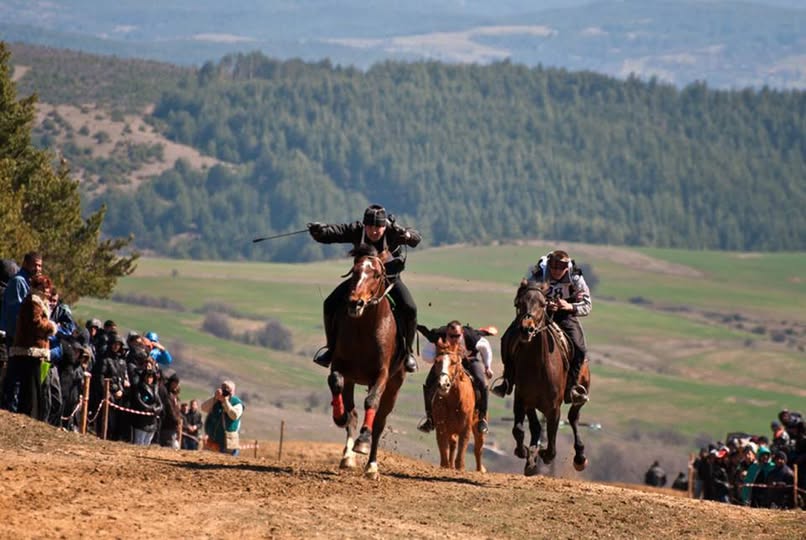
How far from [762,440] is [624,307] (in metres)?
163

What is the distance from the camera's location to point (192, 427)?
30.2 m

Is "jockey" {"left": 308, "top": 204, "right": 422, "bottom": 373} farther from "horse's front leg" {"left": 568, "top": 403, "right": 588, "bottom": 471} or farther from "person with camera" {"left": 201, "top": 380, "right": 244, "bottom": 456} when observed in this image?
"person with camera" {"left": 201, "top": 380, "right": 244, "bottom": 456}

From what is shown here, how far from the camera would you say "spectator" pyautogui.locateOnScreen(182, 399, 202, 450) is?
98.5 feet

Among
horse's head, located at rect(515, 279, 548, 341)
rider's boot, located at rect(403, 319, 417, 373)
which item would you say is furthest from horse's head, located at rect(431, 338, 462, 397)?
rider's boot, located at rect(403, 319, 417, 373)

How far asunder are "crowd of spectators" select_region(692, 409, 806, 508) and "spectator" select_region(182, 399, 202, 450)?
28.4ft

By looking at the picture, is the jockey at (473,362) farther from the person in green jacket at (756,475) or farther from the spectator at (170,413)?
the person in green jacket at (756,475)

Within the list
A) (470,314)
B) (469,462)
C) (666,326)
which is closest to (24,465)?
(469,462)

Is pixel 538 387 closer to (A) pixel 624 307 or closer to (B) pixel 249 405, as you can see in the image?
(B) pixel 249 405

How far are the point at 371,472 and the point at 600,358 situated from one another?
5874 inches

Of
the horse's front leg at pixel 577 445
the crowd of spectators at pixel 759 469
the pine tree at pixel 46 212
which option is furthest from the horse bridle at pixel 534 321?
the pine tree at pixel 46 212

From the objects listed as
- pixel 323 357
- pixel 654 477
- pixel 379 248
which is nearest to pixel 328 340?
pixel 323 357

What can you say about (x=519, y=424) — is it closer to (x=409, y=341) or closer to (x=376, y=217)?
(x=409, y=341)

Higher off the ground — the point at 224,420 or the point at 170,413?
the point at 170,413

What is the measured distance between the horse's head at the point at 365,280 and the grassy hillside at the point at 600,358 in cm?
6376
